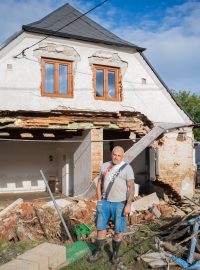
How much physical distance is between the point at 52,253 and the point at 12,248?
1656 mm

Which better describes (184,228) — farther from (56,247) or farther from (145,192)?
(145,192)

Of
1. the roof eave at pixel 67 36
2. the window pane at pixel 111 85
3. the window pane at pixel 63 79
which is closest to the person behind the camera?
the roof eave at pixel 67 36

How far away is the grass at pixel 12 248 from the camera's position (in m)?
5.69

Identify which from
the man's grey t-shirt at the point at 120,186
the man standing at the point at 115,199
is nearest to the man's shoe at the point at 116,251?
the man standing at the point at 115,199

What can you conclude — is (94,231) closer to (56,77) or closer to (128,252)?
(128,252)

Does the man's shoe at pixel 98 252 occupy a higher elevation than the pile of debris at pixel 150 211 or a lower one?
higher

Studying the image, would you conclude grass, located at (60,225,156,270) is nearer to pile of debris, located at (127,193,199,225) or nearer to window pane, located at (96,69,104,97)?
pile of debris, located at (127,193,199,225)

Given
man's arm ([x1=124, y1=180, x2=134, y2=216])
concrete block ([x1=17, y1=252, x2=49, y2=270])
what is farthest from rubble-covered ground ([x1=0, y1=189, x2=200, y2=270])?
man's arm ([x1=124, y1=180, x2=134, y2=216])

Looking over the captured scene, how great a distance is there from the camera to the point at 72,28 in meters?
12.1

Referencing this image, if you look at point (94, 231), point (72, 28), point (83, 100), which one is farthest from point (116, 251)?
point (72, 28)

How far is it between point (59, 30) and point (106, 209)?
785 cm

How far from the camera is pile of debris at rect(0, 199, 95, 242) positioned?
24.0 feet

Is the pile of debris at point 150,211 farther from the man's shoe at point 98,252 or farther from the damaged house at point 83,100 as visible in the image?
the man's shoe at point 98,252

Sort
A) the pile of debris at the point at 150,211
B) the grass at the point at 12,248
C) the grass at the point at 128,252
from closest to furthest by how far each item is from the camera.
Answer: the grass at the point at 128,252, the grass at the point at 12,248, the pile of debris at the point at 150,211
